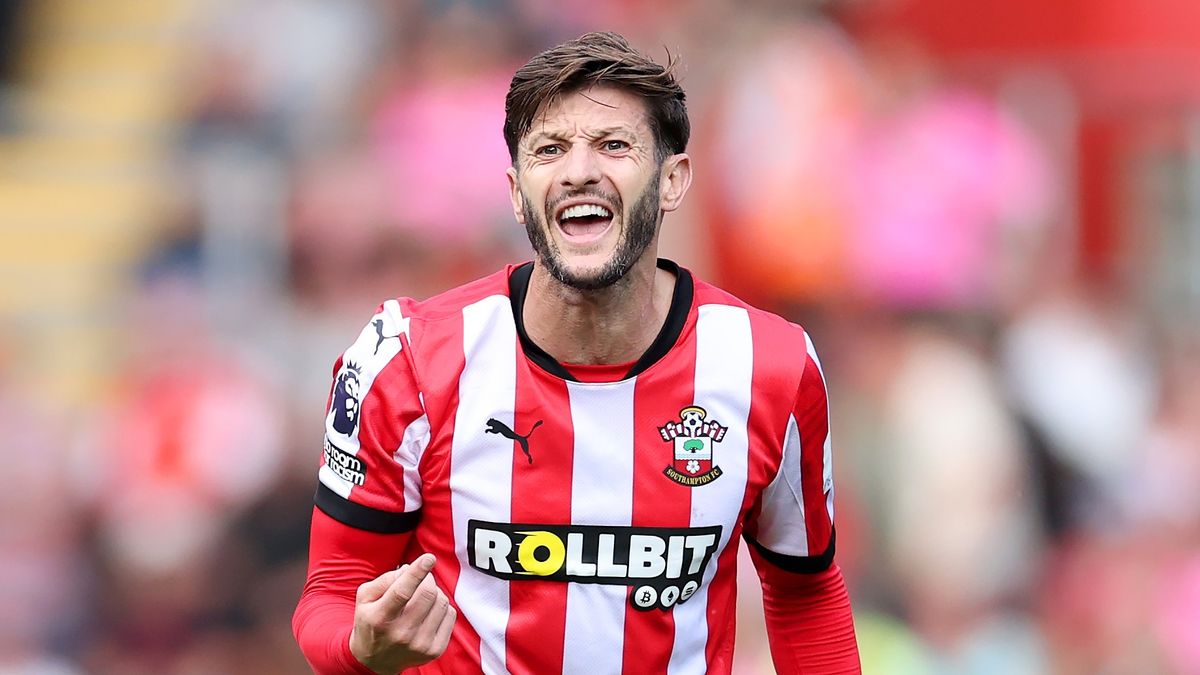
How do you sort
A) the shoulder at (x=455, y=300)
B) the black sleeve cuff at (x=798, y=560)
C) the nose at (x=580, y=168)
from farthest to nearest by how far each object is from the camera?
1. the black sleeve cuff at (x=798, y=560)
2. the shoulder at (x=455, y=300)
3. the nose at (x=580, y=168)

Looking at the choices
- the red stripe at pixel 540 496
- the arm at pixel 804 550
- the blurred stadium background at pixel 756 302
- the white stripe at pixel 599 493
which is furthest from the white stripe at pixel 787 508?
the blurred stadium background at pixel 756 302

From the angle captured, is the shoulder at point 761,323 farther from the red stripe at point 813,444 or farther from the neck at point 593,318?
the neck at point 593,318

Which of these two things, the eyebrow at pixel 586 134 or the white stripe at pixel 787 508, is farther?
the white stripe at pixel 787 508

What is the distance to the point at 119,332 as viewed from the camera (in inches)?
307

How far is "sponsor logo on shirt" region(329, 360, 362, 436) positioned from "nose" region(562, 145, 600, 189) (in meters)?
Answer: 0.54

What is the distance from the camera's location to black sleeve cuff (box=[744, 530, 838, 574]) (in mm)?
3494

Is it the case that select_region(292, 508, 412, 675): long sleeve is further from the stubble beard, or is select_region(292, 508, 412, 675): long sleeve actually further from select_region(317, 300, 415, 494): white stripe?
the stubble beard

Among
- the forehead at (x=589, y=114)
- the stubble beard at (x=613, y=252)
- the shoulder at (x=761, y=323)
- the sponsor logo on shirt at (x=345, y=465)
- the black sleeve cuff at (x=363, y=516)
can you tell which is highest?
the forehead at (x=589, y=114)

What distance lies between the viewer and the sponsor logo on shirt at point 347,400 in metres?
3.20

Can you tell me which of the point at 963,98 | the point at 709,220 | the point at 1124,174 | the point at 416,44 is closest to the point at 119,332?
the point at 416,44

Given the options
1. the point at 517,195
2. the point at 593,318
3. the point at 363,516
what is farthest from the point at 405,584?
the point at 517,195

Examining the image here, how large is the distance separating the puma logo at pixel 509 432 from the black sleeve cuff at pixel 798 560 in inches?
22.3

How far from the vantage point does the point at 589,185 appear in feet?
10.2

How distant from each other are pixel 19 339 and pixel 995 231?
4.39 metres
